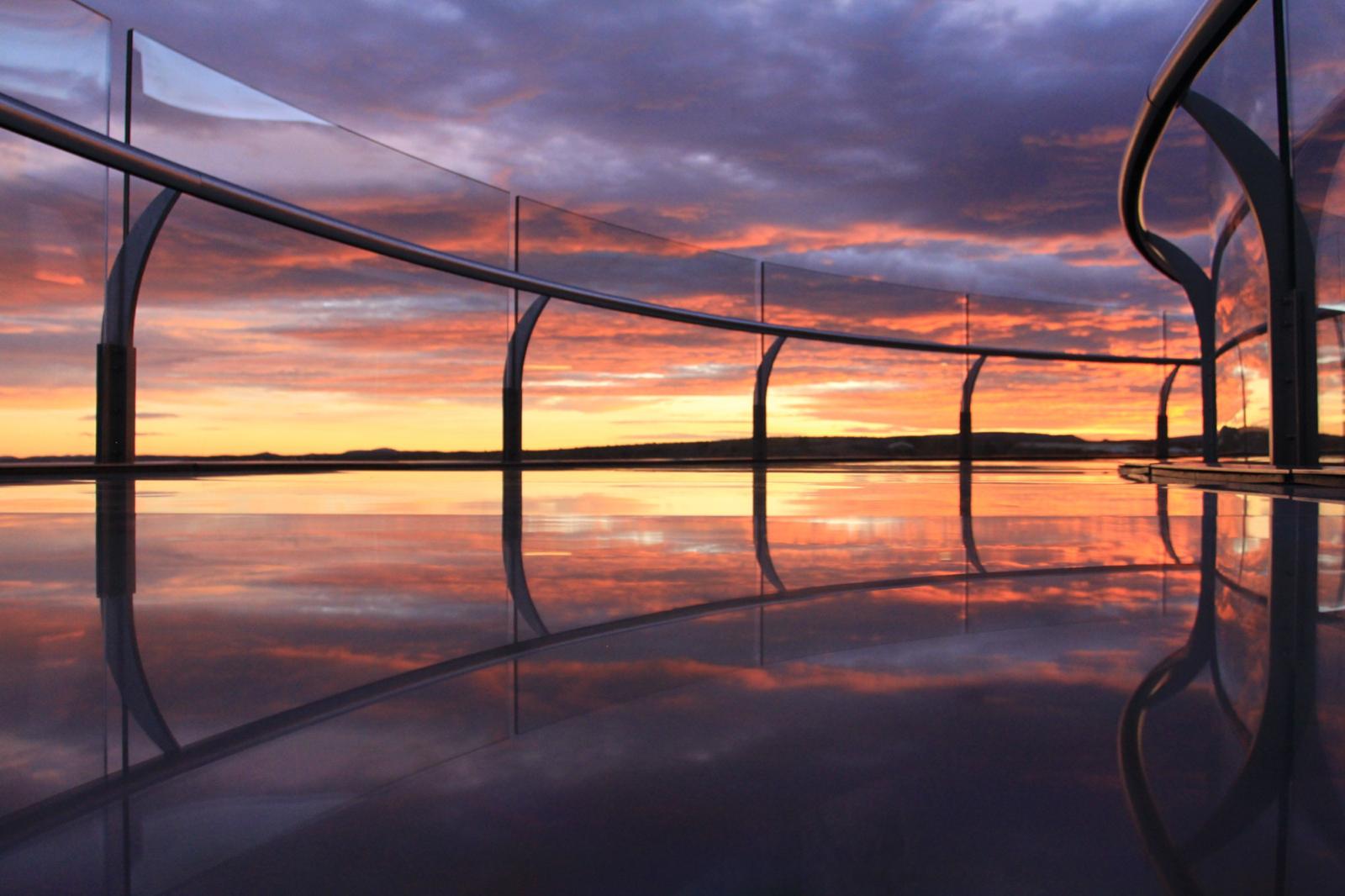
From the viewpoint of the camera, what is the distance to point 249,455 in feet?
23.3

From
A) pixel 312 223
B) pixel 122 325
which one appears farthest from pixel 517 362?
pixel 122 325

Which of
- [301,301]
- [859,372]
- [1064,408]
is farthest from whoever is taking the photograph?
[1064,408]

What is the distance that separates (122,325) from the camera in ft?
17.6

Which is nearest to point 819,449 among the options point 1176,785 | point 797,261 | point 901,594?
point 797,261

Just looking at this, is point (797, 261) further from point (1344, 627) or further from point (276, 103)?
point (1344, 627)

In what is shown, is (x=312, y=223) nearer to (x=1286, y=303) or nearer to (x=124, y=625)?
(x=124, y=625)

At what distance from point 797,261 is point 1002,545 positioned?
16.6m

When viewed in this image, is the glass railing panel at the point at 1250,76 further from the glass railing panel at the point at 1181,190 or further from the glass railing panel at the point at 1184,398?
the glass railing panel at the point at 1184,398

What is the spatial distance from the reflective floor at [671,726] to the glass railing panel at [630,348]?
667cm

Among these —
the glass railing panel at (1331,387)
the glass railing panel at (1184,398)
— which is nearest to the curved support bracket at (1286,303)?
the glass railing panel at (1331,387)

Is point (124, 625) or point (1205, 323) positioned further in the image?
point (1205, 323)

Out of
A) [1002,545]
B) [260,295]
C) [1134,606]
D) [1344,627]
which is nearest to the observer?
[1344,627]

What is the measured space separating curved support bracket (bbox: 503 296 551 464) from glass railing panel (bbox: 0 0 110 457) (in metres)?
3.32

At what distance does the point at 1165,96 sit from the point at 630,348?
5.19 m
